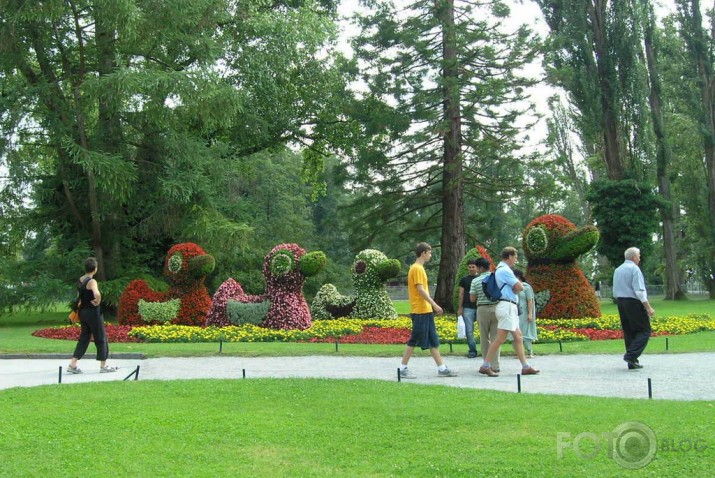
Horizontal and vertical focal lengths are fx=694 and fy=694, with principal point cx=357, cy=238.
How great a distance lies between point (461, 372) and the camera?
34.2 ft

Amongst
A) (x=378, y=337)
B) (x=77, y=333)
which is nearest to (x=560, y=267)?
(x=378, y=337)

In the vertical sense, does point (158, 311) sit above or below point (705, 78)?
below

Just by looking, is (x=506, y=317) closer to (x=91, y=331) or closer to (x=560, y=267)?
(x=91, y=331)

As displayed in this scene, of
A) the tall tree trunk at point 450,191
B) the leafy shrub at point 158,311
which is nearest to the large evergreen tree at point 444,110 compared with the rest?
the tall tree trunk at point 450,191

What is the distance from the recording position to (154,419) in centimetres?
662

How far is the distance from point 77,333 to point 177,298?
9.09 ft

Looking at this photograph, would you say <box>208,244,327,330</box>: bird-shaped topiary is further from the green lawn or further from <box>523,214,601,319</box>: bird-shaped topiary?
the green lawn

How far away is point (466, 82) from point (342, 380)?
1664 cm

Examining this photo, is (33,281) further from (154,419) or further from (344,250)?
(344,250)

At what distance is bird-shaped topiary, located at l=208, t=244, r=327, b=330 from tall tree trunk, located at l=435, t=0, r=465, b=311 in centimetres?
802

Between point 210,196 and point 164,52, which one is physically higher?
point 164,52

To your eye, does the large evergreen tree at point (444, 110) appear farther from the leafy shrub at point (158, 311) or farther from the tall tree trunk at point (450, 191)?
the leafy shrub at point (158, 311)

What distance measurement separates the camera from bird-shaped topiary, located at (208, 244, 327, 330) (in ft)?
56.7

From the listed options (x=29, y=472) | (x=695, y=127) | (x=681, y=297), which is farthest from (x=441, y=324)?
(x=695, y=127)
